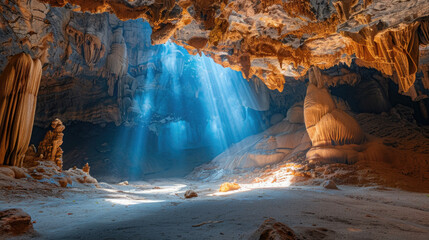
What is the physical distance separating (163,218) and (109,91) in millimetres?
20335

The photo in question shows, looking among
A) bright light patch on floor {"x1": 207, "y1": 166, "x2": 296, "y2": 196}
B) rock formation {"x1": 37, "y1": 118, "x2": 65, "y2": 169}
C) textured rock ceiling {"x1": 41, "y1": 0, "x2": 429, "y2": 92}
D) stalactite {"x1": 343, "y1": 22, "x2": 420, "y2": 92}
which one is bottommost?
bright light patch on floor {"x1": 207, "y1": 166, "x2": 296, "y2": 196}

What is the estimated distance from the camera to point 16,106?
6188 mm

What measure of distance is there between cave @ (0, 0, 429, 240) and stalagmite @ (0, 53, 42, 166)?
0.03 metres

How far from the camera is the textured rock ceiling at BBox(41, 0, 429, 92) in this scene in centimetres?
557

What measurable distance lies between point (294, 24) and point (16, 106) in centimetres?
899

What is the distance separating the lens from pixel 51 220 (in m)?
2.89

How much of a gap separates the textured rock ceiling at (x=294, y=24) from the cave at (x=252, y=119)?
0.04 metres

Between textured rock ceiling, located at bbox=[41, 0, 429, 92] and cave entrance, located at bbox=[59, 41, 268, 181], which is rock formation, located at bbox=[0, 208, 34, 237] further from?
cave entrance, located at bbox=[59, 41, 268, 181]

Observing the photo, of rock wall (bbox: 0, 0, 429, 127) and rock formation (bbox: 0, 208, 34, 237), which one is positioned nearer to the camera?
rock formation (bbox: 0, 208, 34, 237)

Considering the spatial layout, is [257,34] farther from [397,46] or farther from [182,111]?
[182,111]

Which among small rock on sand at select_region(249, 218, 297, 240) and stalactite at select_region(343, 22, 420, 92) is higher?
stalactite at select_region(343, 22, 420, 92)

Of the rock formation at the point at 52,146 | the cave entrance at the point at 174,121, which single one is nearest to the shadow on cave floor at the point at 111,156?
the cave entrance at the point at 174,121

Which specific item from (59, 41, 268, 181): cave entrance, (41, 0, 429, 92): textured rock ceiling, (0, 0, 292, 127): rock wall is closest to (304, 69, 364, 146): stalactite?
(41, 0, 429, 92): textured rock ceiling

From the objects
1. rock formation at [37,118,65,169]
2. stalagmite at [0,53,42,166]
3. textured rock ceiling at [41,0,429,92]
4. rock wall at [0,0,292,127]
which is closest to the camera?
textured rock ceiling at [41,0,429,92]
